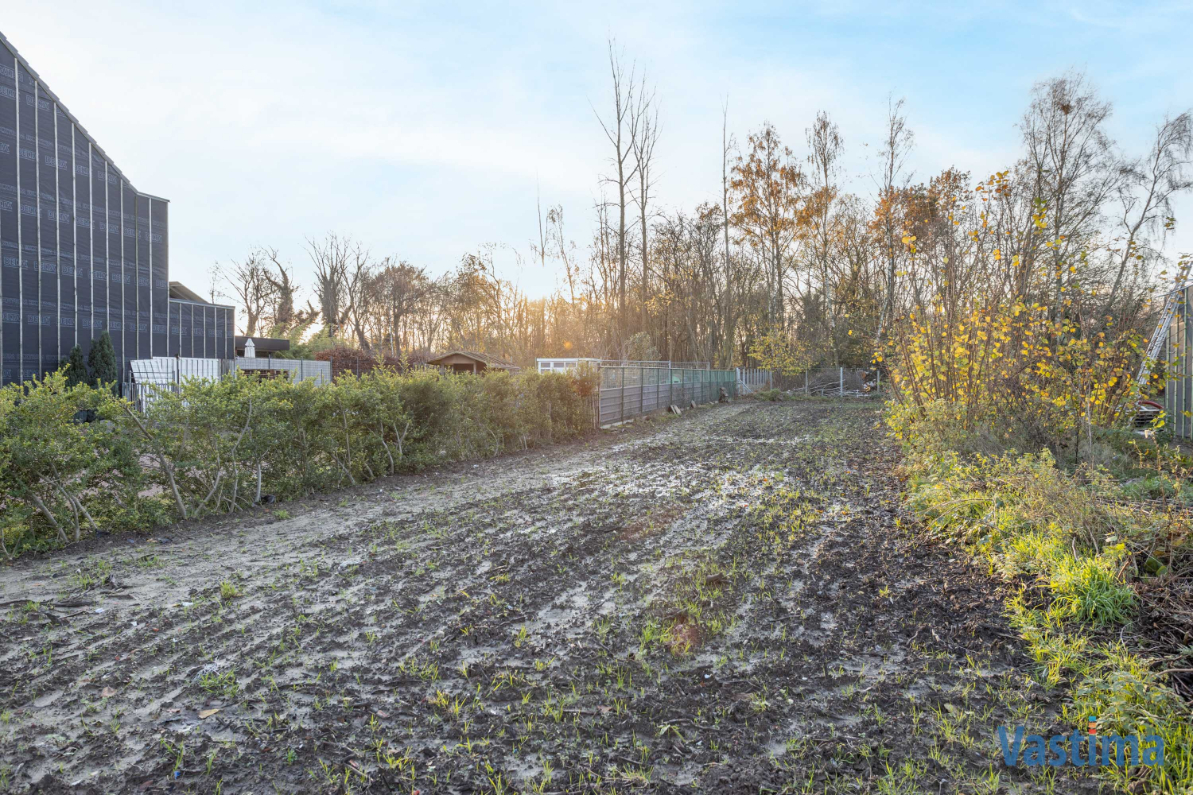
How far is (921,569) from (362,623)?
12.1 feet

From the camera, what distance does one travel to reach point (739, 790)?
2.17 meters

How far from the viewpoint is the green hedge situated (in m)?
4.75

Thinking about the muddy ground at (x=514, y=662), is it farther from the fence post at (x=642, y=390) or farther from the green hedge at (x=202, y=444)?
the fence post at (x=642, y=390)

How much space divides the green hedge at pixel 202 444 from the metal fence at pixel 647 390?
6.06 meters

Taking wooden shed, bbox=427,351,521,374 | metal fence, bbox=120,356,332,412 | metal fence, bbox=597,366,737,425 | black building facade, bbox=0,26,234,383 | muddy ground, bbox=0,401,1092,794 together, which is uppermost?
black building facade, bbox=0,26,234,383

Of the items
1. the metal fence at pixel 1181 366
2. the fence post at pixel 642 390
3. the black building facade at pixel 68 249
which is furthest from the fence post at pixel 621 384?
the black building facade at pixel 68 249

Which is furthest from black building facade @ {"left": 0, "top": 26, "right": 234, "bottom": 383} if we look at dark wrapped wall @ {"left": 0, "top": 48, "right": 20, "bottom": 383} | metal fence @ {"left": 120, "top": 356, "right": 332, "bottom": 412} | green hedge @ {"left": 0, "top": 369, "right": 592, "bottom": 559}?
green hedge @ {"left": 0, "top": 369, "right": 592, "bottom": 559}

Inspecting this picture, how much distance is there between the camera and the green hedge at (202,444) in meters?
4.75

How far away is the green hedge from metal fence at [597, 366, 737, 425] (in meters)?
6.06

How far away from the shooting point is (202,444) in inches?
237

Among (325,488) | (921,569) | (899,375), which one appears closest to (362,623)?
(921,569)

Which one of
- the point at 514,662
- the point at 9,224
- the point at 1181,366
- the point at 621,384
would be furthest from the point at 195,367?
the point at 1181,366

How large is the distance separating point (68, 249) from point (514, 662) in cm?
2683

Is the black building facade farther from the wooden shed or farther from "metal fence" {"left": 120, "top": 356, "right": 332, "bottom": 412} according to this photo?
the wooden shed
